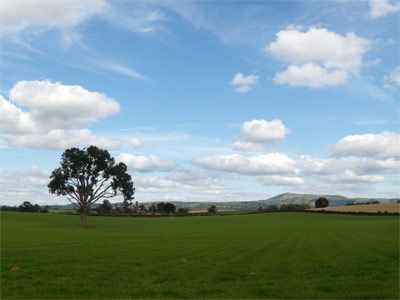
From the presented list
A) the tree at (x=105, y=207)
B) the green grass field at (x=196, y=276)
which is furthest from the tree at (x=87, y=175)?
the tree at (x=105, y=207)

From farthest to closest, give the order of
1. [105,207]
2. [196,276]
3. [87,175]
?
[105,207] < [87,175] < [196,276]

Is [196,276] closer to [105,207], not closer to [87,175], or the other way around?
[87,175]

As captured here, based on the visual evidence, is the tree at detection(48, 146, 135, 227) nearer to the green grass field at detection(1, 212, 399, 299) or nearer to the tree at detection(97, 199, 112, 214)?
the green grass field at detection(1, 212, 399, 299)

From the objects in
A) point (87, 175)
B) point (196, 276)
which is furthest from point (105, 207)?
point (196, 276)

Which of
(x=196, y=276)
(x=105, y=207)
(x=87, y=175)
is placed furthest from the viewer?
(x=105, y=207)

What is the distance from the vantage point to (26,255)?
19641 mm

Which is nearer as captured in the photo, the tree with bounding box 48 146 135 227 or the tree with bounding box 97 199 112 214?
the tree with bounding box 48 146 135 227

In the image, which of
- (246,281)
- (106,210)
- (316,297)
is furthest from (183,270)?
(106,210)

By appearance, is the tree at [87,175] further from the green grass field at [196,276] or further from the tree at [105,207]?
the tree at [105,207]

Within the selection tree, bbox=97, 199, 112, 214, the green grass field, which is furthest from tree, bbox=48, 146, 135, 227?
tree, bbox=97, 199, 112, 214

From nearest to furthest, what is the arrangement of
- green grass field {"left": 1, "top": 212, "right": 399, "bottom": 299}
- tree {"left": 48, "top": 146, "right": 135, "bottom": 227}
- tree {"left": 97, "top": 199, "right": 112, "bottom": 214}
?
green grass field {"left": 1, "top": 212, "right": 399, "bottom": 299}, tree {"left": 48, "top": 146, "right": 135, "bottom": 227}, tree {"left": 97, "top": 199, "right": 112, "bottom": 214}

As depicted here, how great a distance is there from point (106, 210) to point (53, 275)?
168 metres

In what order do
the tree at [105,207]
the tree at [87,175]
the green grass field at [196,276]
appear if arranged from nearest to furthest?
the green grass field at [196,276] → the tree at [87,175] → the tree at [105,207]

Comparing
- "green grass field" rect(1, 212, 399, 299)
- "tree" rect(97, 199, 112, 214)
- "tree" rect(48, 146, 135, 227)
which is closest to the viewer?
"green grass field" rect(1, 212, 399, 299)
